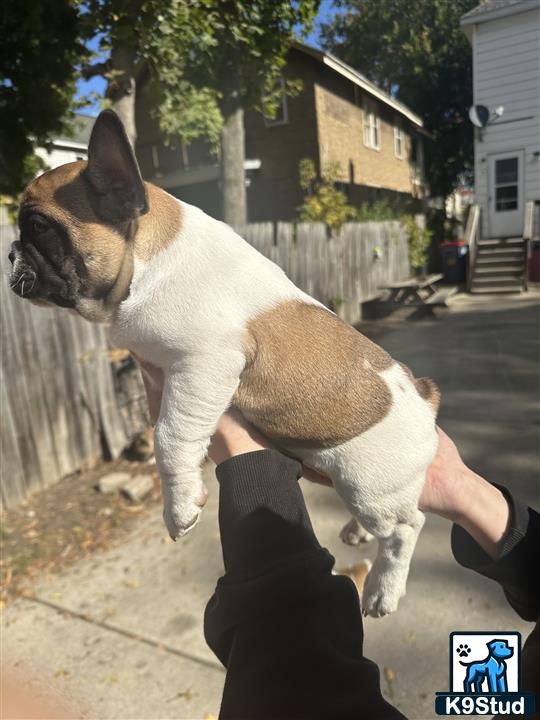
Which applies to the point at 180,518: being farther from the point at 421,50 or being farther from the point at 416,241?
the point at 416,241

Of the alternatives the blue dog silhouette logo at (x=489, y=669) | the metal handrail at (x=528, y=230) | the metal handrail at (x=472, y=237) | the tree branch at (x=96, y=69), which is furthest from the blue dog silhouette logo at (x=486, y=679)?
the metal handrail at (x=472, y=237)

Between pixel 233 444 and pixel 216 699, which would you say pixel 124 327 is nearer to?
pixel 233 444

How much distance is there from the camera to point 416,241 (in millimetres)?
16328

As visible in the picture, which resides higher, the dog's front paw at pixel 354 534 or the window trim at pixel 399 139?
the window trim at pixel 399 139

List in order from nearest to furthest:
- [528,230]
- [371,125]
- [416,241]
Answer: [528,230] < [416,241] < [371,125]

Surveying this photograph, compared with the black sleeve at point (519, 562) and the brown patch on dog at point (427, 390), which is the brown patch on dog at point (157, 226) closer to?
the brown patch on dog at point (427, 390)

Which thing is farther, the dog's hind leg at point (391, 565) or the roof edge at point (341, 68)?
the roof edge at point (341, 68)

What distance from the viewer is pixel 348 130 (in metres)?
18.8

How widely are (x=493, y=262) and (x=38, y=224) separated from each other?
13906 millimetres

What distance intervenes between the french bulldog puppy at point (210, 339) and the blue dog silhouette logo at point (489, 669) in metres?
0.30

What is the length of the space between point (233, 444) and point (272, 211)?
17500 mm

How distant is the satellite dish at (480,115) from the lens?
16.4 ft

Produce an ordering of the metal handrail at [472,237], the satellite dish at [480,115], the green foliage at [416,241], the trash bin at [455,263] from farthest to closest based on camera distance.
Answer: the green foliage at [416,241], the trash bin at [455,263], the metal handrail at [472,237], the satellite dish at [480,115]

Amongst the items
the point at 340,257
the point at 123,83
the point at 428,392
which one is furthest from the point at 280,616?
the point at 340,257
